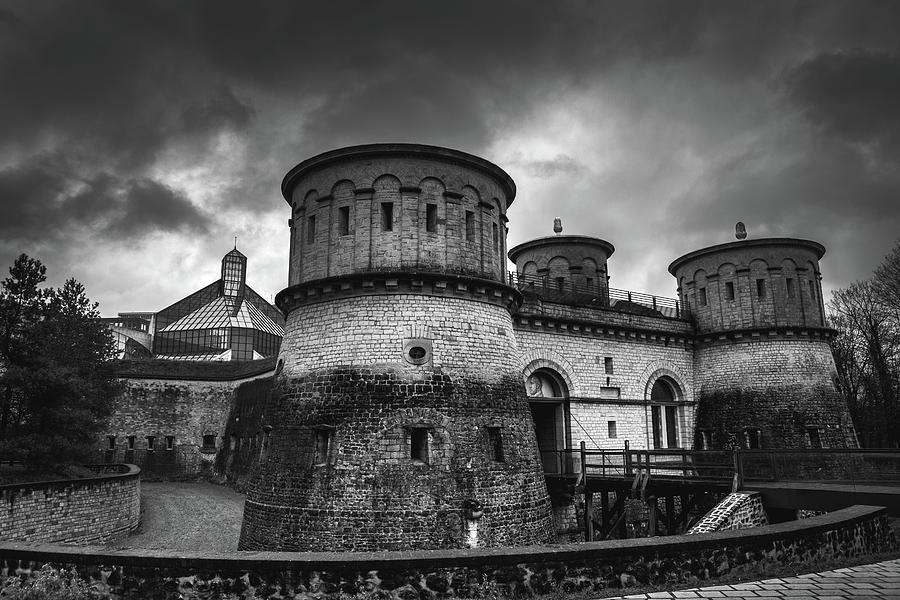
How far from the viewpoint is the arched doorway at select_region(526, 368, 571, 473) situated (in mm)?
21172

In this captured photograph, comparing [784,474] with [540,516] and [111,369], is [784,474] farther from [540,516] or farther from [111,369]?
[111,369]

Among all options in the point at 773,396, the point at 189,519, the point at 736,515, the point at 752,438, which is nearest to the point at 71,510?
the point at 189,519

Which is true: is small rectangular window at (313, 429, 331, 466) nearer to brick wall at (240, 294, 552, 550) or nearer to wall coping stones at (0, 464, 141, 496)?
brick wall at (240, 294, 552, 550)

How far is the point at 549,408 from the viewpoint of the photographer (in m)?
21.8

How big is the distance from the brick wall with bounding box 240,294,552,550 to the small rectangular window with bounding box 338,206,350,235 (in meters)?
2.13

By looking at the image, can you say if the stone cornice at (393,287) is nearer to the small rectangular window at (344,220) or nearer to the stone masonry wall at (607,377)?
the small rectangular window at (344,220)

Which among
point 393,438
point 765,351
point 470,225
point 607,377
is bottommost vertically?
point 393,438

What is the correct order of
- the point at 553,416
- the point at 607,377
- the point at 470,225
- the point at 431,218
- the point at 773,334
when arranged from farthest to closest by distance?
1. the point at 773,334
2. the point at 607,377
3. the point at 553,416
4. the point at 470,225
5. the point at 431,218

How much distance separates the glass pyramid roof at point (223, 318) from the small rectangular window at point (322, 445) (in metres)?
38.3

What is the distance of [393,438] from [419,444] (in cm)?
69

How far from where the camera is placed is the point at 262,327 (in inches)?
2109

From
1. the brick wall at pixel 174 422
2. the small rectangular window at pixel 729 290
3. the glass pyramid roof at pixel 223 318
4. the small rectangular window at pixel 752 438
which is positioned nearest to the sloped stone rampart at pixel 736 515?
A: the small rectangular window at pixel 752 438

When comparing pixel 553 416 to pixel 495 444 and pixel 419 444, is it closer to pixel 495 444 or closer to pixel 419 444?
pixel 495 444

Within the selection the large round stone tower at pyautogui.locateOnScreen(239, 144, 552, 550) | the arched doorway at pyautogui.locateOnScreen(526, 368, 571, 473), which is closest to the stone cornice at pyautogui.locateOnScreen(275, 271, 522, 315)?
the large round stone tower at pyautogui.locateOnScreen(239, 144, 552, 550)
